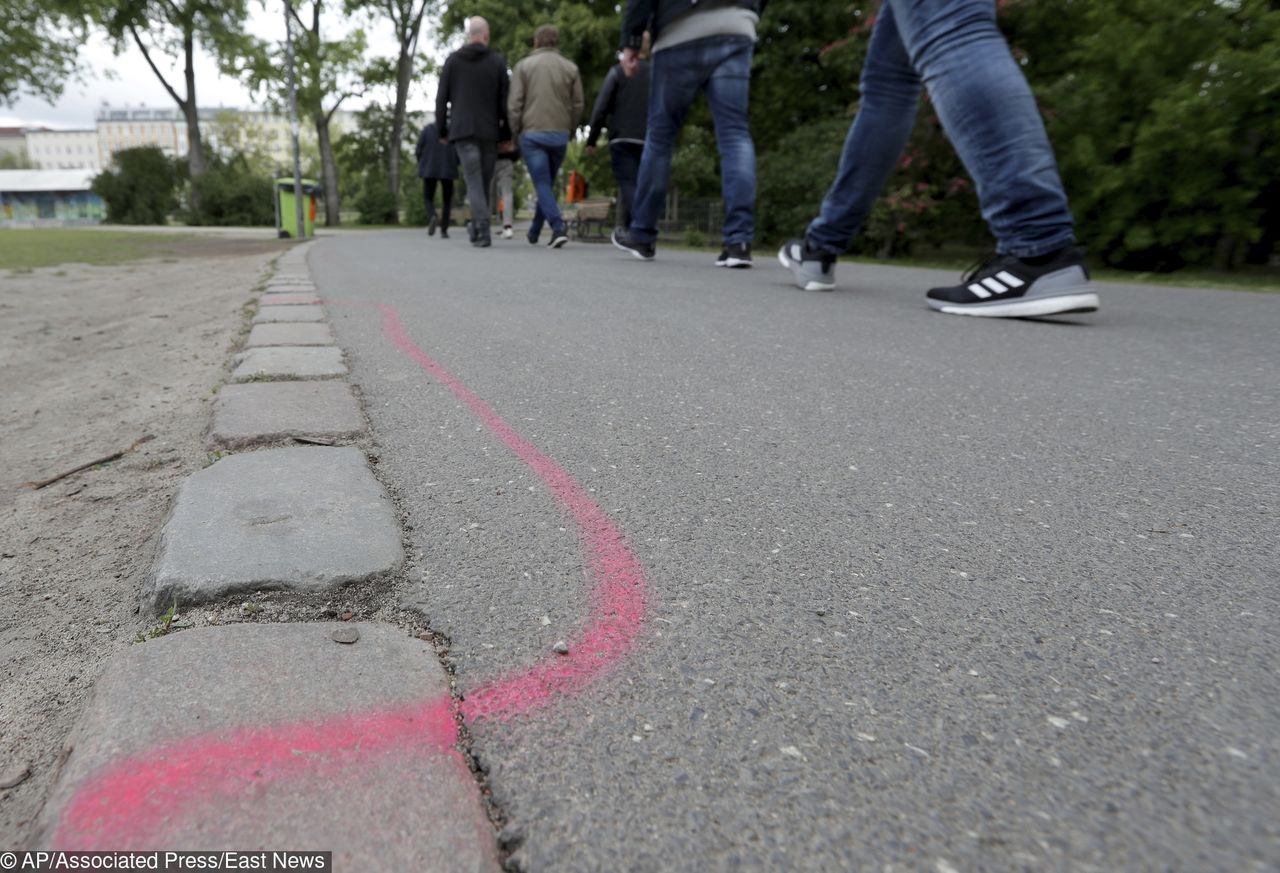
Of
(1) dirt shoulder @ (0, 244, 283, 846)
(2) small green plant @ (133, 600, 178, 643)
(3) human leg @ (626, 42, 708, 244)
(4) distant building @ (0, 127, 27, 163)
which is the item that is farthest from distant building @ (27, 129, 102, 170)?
(2) small green plant @ (133, 600, 178, 643)

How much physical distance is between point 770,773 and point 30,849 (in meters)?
0.65

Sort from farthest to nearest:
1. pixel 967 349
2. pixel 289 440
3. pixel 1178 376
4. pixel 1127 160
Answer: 1. pixel 1127 160
2. pixel 967 349
3. pixel 1178 376
4. pixel 289 440

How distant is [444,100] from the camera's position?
9.58m

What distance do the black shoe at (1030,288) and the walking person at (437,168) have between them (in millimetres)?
10943

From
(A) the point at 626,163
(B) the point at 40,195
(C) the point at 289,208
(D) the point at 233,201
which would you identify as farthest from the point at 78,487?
(B) the point at 40,195

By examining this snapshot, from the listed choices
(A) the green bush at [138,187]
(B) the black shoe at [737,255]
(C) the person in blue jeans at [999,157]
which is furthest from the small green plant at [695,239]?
(A) the green bush at [138,187]

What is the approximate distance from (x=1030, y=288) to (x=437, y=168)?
42.0ft

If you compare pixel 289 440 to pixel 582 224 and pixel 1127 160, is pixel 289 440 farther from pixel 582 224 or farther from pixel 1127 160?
pixel 582 224

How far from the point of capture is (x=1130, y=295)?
5340 millimetres

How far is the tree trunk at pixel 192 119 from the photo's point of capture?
28728 millimetres

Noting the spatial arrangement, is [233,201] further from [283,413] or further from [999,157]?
[283,413]

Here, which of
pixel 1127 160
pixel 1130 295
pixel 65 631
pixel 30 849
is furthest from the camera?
pixel 1127 160

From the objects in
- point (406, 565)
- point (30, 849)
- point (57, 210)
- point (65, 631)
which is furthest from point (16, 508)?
point (57, 210)

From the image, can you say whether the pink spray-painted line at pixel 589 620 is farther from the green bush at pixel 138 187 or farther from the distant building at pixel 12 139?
the distant building at pixel 12 139
